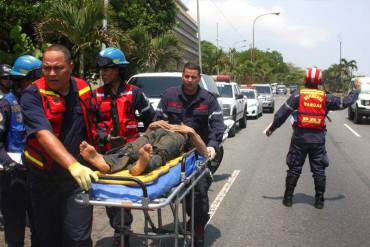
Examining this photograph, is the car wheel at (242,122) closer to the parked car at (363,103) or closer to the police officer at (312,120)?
the parked car at (363,103)

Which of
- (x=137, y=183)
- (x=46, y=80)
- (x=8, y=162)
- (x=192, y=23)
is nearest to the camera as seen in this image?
(x=137, y=183)

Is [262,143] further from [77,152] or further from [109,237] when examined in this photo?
[77,152]

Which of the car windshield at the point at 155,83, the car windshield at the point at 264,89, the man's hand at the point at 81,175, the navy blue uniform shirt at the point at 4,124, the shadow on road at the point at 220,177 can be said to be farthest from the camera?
the car windshield at the point at 264,89

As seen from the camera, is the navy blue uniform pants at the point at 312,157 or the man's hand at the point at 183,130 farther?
the navy blue uniform pants at the point at 312,157

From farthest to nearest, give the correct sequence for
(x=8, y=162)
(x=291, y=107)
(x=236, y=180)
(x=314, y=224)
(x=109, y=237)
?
(x=236, y=180) → (x=291, y=107) → (x=314, y=224) → (x=109, y=237) → (x=8, y=162)

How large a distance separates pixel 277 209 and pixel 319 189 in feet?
2.13

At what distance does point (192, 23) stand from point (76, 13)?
386ft

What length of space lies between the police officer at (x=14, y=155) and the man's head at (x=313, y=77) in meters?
3.71

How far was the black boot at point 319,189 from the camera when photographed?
686 centimetres

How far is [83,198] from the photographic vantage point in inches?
127

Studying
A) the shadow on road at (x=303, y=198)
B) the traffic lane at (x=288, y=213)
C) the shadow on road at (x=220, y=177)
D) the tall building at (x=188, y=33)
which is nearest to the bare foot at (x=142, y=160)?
the traffic lane at (x=288, y=213)

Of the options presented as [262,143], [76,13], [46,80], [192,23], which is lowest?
[262,143]

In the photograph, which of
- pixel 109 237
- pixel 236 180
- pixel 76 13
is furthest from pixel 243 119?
pixel 109 237

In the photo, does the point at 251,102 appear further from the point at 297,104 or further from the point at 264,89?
the point at 297,104
